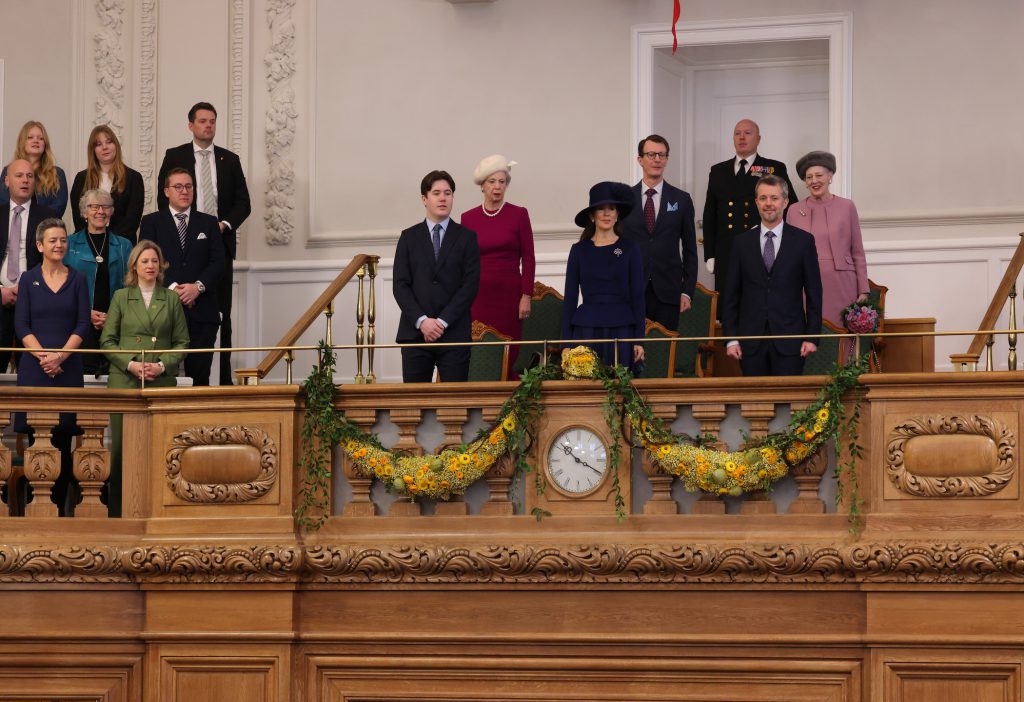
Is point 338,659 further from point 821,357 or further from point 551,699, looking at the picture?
point 821,357

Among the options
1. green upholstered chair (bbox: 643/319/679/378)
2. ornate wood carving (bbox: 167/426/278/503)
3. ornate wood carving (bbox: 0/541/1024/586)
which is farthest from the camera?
green upholstered chair (bbox: 643/319/679/378)

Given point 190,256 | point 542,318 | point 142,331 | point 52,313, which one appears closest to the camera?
point 142,331

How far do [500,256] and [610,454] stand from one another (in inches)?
74.8

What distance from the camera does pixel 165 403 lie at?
814cm

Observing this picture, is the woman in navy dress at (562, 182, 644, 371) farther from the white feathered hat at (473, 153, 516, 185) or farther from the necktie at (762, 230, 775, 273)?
the white feathered hat at (473, 153, 516, 185)

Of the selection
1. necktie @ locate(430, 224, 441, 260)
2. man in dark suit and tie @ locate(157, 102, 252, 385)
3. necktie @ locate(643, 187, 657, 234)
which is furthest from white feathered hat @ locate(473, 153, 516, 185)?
man in dark suit and tie @ locate(157, 102, 252, 385)

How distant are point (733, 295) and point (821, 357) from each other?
1.97 ft

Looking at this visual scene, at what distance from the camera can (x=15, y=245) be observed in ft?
32.3

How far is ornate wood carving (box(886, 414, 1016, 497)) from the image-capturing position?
7.37 m

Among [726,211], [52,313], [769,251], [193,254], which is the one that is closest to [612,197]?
[769,251]

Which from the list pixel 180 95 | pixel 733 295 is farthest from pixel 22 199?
pixel 733 295

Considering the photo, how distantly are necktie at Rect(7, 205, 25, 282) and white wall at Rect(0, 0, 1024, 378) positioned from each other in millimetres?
2082

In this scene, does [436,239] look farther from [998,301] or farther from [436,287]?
[998,301]

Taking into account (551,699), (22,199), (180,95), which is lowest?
(551,699)
